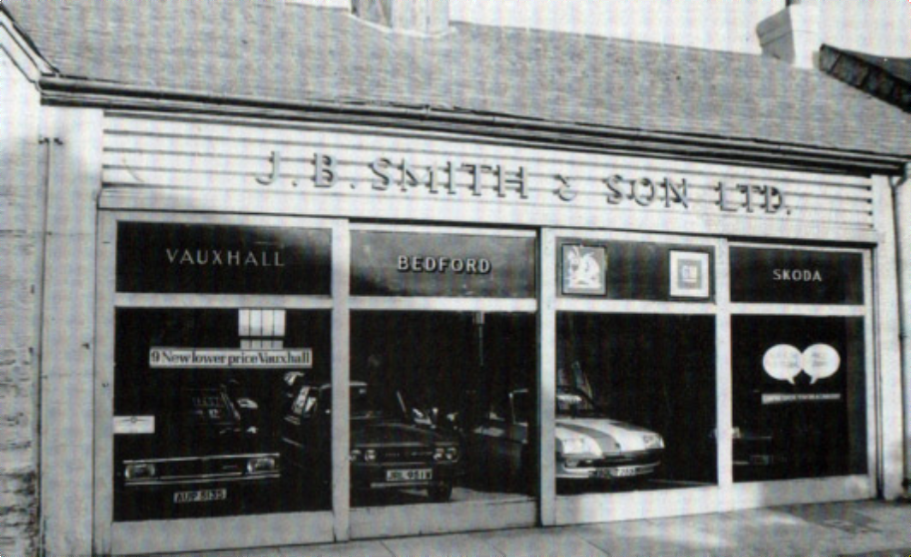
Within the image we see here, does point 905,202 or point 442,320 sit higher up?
point 905,202

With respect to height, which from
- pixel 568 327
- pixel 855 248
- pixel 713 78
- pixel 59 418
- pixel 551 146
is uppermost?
pixel 713 78

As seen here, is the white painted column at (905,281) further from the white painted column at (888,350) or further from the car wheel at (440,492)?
the car wheel at (440,492)

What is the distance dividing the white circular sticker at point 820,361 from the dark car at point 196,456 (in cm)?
603

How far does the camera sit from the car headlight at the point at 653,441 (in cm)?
934

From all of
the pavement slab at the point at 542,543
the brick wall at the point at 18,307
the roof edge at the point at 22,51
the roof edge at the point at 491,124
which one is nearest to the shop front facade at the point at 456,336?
the roof edge at the point at 491,124

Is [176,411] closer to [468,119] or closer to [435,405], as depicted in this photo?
[435,405]

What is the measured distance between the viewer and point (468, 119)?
8.55 m

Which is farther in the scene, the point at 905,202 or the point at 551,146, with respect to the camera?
the point at 905,202

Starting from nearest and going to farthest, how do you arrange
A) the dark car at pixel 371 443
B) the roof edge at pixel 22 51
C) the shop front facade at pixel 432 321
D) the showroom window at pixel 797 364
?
the roof edge at pixel 22 51 → the shop front facade at pixel 432 321 → the dark car at pixel 371 443 → the showroom window at pixel 797 364

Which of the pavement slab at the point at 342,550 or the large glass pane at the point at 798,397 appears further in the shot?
the large glass pane at the point at 798,397

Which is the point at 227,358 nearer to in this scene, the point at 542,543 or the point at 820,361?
the point at 542,543

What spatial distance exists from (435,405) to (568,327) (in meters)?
1.58

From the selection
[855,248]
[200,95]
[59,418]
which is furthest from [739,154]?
[59,418]

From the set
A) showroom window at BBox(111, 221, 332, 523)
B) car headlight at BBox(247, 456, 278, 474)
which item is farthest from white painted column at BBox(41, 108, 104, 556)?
car headlight at BBox(247, 456, 278, 474)
